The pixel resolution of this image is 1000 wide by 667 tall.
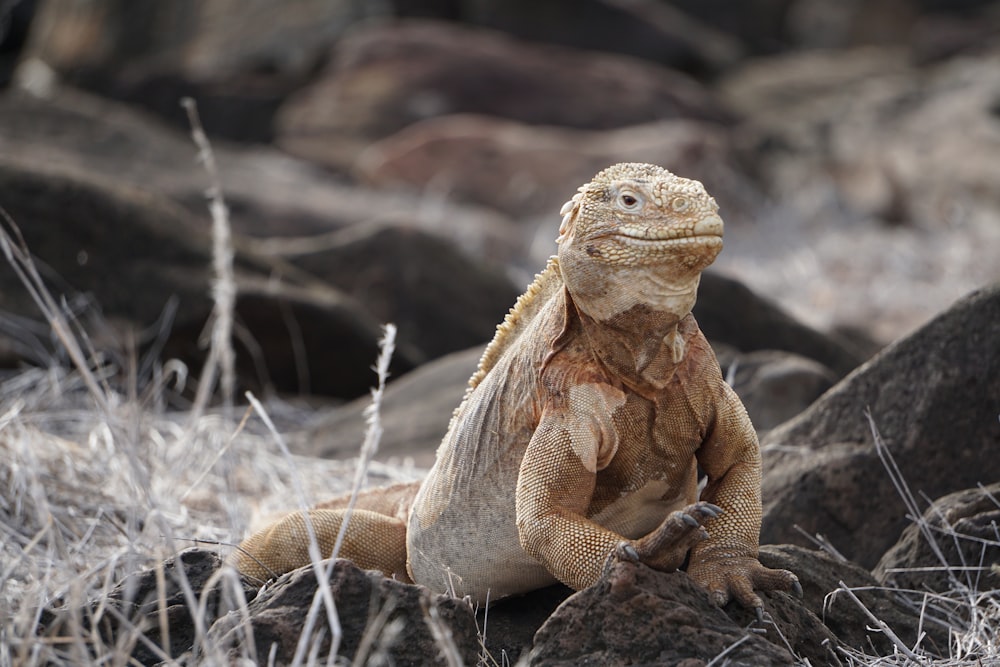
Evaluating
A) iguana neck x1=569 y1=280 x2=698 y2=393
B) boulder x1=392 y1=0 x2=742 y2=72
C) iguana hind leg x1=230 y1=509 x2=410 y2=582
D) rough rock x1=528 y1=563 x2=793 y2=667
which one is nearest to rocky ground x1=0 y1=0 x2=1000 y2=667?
rough rock x1=528 y1=563 x2=793 y2=667

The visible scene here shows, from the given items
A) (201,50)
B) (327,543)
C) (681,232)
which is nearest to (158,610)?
(327,543)

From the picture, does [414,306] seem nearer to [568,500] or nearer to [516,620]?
[516,620]

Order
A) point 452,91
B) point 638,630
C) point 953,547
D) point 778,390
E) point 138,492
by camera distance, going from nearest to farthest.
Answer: point 638,630, point 953,547, point 138,492, point 778,390, point 452,91

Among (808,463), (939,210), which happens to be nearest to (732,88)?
(939,210)

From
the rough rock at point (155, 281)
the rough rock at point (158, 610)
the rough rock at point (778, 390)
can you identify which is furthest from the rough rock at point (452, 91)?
the rough rock at point (158, 610)

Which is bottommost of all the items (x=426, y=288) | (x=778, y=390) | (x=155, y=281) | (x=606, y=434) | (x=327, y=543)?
(x=426, y=288)

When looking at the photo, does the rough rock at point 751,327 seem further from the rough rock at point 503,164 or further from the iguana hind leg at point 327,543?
the rough rock at point 503,164

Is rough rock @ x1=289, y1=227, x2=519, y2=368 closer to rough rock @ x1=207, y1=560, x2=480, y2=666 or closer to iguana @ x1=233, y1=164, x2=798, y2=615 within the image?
iguana @ x1=233, y1=164, x2=798, y2=615
